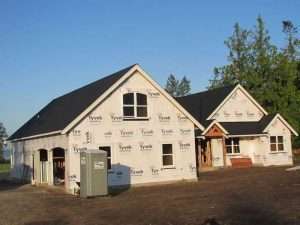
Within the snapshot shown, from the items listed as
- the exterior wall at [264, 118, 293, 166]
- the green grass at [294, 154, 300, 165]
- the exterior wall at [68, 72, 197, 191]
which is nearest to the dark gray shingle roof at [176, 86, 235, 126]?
the exterior wall at [264, 118, 293, 166]

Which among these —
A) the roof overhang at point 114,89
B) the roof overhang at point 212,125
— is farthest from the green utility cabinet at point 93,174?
the roof overhang at point 212,125

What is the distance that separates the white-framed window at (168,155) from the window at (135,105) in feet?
Result: 7.22

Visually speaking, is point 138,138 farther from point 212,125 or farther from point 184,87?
point 184,87

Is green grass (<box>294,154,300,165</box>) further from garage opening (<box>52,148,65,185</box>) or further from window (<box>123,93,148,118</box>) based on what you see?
garage opening (<box>52,148,65,185</box>)

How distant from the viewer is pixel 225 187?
22516mm

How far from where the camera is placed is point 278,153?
126 feet

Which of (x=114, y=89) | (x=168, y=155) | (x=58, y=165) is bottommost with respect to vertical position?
(x=58, y=165)

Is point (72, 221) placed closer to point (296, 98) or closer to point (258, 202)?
point (258, 202)

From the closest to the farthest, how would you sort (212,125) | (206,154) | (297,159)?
(212,125)
(206,154)
(297,159)

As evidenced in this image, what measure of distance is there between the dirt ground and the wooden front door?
45.8 feet

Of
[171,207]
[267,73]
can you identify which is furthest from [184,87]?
[171,207]

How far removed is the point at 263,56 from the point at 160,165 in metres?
34.5

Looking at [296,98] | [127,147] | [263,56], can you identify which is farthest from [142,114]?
[263,56]

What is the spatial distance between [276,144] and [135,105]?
53.5 ft
